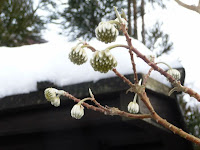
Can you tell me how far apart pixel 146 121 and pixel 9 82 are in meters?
0.63

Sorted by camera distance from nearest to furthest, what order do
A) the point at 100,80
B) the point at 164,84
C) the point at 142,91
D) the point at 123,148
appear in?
1. the point at 142,91
2. the point at 100,80
3. the point at 164,84
4. the point at 123,148

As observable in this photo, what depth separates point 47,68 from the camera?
3.45 ft

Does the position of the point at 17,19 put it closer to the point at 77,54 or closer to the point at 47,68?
the point at 47,68

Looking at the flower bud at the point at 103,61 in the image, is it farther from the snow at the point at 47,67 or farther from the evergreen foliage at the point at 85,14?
→ the evergreen foliage at the point at 85,14

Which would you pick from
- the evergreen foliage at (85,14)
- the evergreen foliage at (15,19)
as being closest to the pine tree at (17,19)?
the evergreen foliage at (15,19)

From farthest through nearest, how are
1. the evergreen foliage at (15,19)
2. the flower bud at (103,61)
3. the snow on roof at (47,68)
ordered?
the evergreen foliage at (15,19)
the snow on roof at (47,68)
the flower bud at (103,61)

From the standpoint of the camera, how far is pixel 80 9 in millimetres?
5762

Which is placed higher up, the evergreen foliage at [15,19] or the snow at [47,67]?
the evergreen foliage at [15,19]

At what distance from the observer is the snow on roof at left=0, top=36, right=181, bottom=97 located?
0.99 m

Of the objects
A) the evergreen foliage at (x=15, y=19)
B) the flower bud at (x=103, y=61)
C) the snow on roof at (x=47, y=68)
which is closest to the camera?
the flower bud at (x=103, y=61)

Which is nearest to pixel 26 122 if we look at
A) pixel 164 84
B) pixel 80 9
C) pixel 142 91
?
pixel 164 84

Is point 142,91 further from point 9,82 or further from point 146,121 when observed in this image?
point 9,82

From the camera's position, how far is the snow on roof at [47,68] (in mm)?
991

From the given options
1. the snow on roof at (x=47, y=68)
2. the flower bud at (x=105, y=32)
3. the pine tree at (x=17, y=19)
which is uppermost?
the pine tree at (x=17, y=19)
